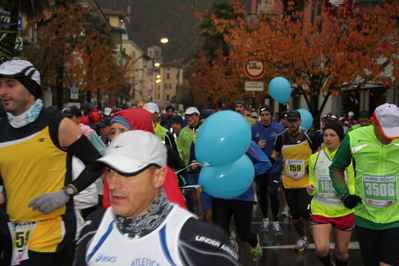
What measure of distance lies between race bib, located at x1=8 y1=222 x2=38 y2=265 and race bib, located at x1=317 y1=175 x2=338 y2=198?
3.60 metres

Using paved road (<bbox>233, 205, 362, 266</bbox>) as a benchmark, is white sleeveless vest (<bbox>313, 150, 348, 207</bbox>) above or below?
above

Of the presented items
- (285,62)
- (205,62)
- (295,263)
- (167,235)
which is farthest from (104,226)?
(205,62)

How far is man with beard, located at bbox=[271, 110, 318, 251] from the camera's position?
8141 millimetres

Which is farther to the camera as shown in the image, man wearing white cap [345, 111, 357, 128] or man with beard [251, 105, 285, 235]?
man wearing white cap [345, 111, 357, 128]

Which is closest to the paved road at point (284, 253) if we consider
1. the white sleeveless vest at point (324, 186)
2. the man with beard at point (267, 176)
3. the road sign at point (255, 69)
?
the man with beard at point (267, 176)

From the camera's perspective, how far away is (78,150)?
3.68 m

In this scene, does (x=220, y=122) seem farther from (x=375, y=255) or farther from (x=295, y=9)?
(x=295, y=9)

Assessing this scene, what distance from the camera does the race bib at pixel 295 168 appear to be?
26.7 feet

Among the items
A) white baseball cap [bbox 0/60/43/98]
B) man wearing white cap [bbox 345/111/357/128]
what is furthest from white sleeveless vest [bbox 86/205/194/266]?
man wearing white cap [bbox 345/111/357/128]

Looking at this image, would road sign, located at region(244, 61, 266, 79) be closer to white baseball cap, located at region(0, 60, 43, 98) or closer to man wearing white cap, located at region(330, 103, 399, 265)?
man wearing white cap, located at region(330, 103, 399, 265)

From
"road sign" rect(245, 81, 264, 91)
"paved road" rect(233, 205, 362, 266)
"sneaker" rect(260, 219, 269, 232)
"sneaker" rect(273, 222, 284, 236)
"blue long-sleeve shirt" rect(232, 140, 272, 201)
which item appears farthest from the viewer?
"road sign" rect(245, 81, 264, 91)

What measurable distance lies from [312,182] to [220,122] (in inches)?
60.8

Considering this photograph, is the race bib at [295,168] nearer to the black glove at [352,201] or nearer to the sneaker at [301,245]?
the sneaker at [301,245]

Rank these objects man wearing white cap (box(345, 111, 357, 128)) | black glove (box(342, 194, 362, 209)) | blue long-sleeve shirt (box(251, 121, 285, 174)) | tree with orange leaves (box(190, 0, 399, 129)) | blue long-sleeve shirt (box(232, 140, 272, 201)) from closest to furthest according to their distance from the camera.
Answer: black glove (box(342, 194, 362, 209)) → blue long-sleeve shirt (box(232, 140, 272, 201)) → blue long-sleeve shirt (box(251, 121, 285, 174)) → tree with orange leaves (box(190, 0, 399, 129)) → man wearing white cap (box(345, 111, 357, 128))
